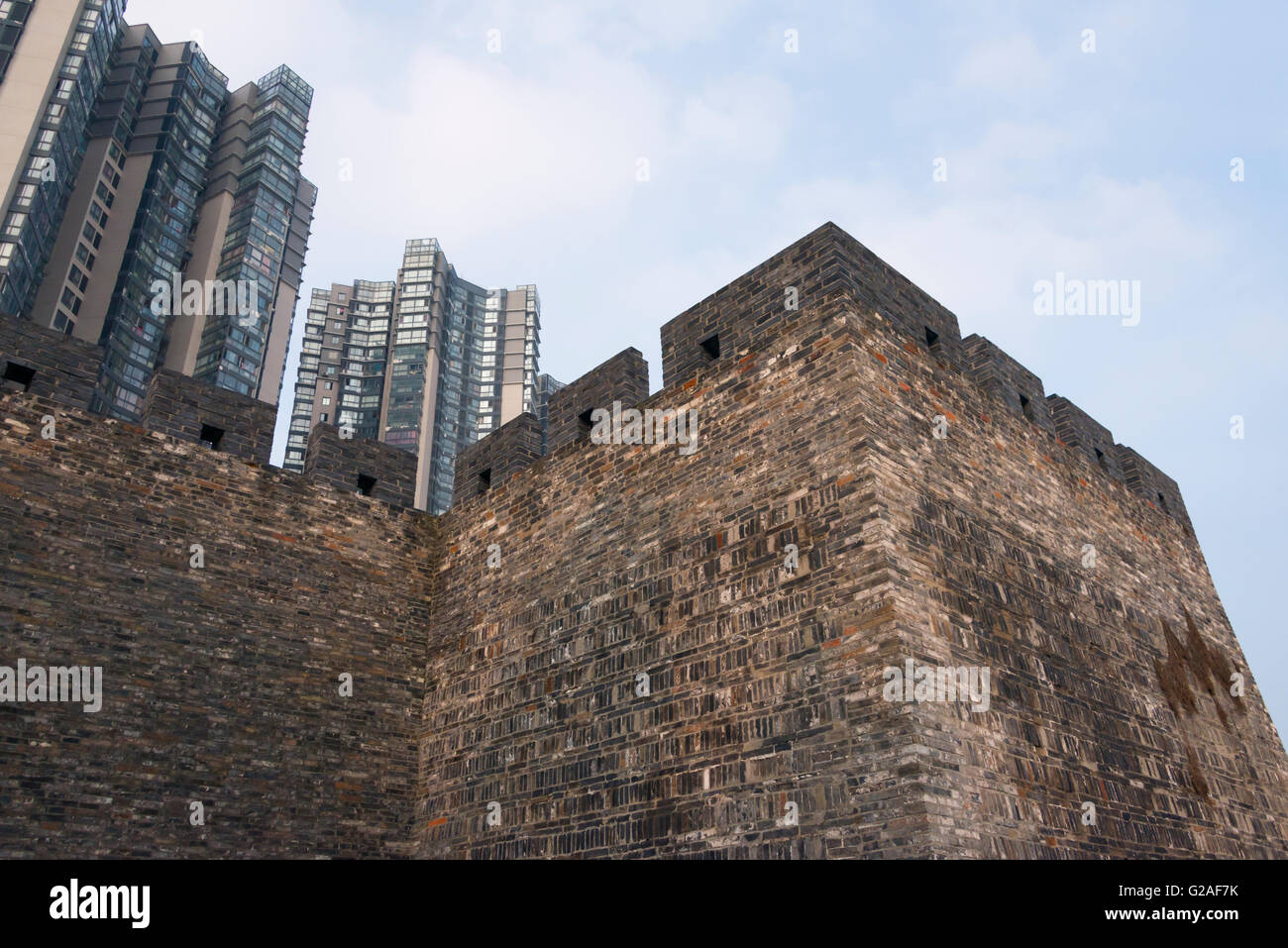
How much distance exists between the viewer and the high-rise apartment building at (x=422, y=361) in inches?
2395

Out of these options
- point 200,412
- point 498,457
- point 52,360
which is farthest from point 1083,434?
point 52,360

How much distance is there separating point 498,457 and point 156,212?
4569cm

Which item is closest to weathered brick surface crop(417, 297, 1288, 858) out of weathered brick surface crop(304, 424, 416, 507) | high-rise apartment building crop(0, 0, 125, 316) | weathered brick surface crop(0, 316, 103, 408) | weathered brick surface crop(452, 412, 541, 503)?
weathered brick surface crop(452, 412, 541, 503)

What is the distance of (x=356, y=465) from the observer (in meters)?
13.8

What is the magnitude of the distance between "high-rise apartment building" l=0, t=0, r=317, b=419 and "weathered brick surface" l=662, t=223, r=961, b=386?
39074 mm

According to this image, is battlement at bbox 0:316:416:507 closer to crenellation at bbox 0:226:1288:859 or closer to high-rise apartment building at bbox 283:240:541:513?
crenellation at bbox 0:226:1288:859

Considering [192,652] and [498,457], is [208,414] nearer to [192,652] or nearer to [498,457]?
[192,652]

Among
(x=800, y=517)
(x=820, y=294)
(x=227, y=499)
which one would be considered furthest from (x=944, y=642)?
(x=227, y=499)

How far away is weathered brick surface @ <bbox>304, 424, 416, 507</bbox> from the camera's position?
13.5 m

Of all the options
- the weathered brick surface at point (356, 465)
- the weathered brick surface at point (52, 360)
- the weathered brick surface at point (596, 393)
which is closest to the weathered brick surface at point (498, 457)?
the weathered brick surface at point (596, 393)

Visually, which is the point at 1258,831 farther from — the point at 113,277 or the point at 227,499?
the point at 113,277

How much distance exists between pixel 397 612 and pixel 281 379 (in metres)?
45.3

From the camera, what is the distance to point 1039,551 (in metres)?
10.5
